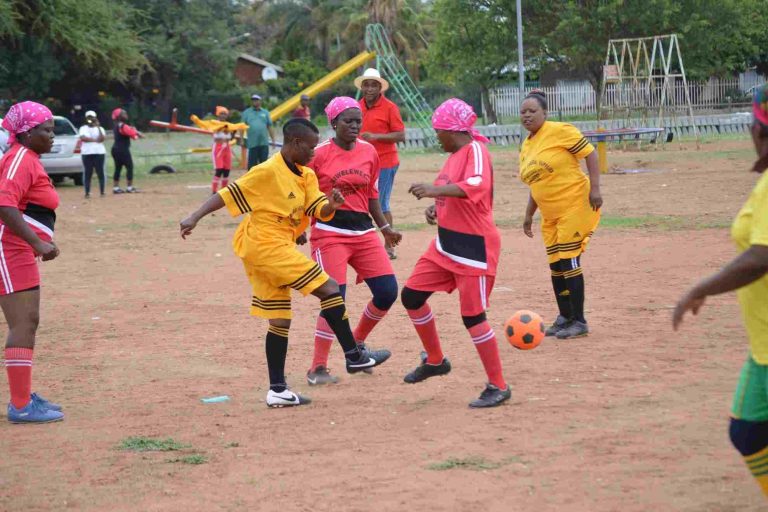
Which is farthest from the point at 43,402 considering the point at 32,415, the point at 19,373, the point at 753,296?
the point at 753,296

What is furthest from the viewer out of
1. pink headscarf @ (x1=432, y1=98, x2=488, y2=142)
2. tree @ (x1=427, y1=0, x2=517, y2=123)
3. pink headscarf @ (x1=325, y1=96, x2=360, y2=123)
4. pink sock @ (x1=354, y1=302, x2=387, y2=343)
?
tree @ (x1=427, y1=0, x2=517, y2=123)

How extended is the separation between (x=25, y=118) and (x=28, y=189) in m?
0.48

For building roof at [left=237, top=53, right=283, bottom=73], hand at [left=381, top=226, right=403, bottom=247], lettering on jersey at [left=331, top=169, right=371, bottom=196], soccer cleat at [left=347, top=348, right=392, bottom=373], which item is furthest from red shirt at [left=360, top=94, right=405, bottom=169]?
building roof at [left=237, top=53, right=283, bottom=73]

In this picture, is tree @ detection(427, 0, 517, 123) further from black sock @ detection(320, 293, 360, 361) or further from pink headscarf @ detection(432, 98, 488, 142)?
pink headscarf @ detection(432, 98, 488, 142)

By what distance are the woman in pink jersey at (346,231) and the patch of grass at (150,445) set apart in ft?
5.17

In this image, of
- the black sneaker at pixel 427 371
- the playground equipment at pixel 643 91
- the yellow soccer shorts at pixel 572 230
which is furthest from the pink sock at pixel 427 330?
the playground equipment at pixel 643 91

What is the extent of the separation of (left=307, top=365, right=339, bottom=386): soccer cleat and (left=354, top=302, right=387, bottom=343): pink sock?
376 mm

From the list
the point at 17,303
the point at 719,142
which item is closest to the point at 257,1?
the point at 719,142

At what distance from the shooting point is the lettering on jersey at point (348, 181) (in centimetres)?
758

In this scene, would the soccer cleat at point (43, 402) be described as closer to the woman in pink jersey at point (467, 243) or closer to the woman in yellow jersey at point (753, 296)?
the woman in pink jersey at point (467, 243)

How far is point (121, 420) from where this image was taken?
6812 millimetres

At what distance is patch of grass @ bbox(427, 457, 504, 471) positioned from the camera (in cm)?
542

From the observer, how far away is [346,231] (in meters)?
7.56

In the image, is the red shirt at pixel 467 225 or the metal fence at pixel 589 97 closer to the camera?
the red shirt at pixel 467 225
